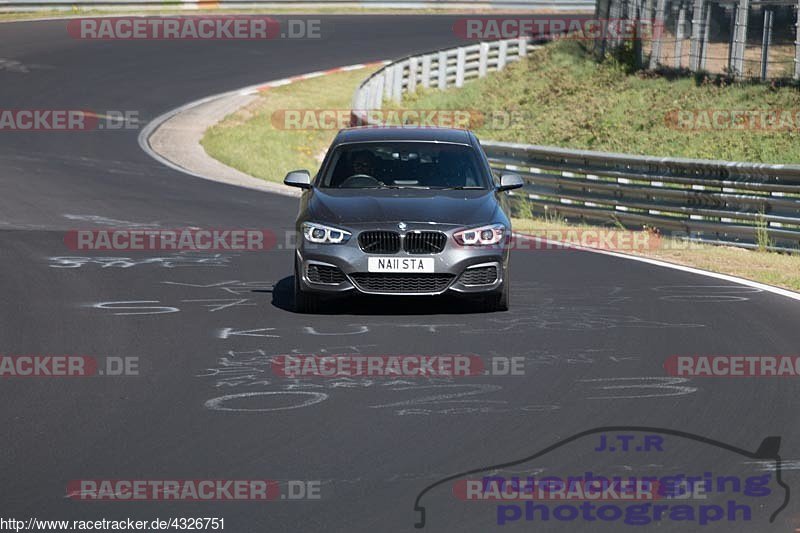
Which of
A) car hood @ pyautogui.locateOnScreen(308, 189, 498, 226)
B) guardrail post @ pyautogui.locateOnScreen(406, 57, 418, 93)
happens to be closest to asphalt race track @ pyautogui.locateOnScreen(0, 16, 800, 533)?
car hood @ pyautogui.locateOnScreen(308, 189, 498, 226)

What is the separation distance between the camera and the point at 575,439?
7.88m

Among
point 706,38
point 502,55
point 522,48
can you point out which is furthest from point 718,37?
point 522,48

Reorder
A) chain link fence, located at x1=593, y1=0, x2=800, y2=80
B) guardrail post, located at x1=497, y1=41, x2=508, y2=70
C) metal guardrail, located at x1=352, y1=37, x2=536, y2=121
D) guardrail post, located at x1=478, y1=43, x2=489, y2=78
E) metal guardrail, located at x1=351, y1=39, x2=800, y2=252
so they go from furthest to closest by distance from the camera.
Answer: guardrail post, located at x1=497, y1=41, x2=508, y2=70, guardrail post, located at x1=478, y1=43, x2=489, y2=78, metal guardrail, located at x1=352, y1=37, x2=536, y2=121, chain link fence, located at x1=593, y1=0, x2=800, y2=80, metal guardrail, located at x1=351, y1=39, x2=800, y2=252

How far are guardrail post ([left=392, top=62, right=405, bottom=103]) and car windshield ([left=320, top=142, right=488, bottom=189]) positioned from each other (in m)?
22.9

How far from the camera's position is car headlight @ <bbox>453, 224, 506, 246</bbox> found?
1209cm

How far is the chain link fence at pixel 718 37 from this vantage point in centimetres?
2748

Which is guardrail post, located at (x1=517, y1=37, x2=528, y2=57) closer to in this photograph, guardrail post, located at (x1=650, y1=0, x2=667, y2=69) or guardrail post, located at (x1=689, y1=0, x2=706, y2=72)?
guardrail post, located at (x1=650, y1=0, x2=667, y2=69)

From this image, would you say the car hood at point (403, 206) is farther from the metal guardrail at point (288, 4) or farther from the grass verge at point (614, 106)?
the metal guardrail at point (288, 4)

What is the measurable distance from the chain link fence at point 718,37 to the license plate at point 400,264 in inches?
650

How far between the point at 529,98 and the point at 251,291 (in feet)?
74.4

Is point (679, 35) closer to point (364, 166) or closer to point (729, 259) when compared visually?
point (729, 259)

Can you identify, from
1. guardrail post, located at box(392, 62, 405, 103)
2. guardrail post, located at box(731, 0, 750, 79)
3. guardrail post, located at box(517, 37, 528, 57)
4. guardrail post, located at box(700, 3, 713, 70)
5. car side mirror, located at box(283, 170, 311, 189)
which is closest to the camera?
car side mirror, located at box(283, 170, 311, 189)

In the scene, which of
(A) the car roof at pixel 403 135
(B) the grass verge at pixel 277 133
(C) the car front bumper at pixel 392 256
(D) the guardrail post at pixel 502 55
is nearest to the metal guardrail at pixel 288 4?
(B) the grass verge at pixel 277 133

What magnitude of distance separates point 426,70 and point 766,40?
12327 millimetres
